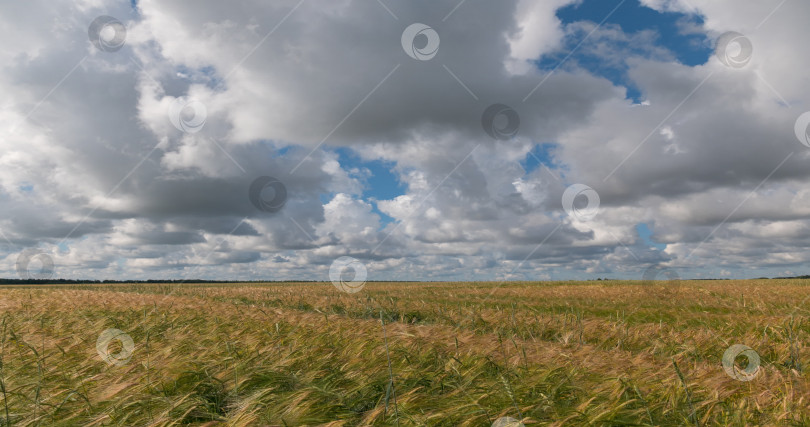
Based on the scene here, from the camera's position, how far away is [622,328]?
10.3m

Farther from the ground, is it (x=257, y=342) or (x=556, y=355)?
(x=257, y=342)

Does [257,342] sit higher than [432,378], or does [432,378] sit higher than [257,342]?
[257,342]

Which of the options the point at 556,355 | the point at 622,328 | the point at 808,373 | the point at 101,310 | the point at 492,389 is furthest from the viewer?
the point at 101,310

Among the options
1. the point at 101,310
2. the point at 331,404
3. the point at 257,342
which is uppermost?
the point at 101,310

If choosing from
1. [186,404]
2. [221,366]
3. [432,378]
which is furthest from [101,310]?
[432,378]

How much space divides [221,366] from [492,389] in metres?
3.06

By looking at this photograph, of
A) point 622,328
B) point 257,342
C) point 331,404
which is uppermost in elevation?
point 622,328

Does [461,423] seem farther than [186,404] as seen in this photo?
No

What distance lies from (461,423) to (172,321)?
25.8 feet

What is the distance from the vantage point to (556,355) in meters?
6.02

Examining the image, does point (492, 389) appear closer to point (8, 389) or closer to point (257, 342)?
point (257, 342)

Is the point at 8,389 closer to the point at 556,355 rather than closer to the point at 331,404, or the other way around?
the point at 331,404

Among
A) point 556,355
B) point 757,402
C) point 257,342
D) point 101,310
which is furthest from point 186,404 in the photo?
point 101,310

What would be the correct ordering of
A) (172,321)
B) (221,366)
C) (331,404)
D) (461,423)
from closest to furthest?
(461,423) < (331,404) < (221,366) < (172,321)
